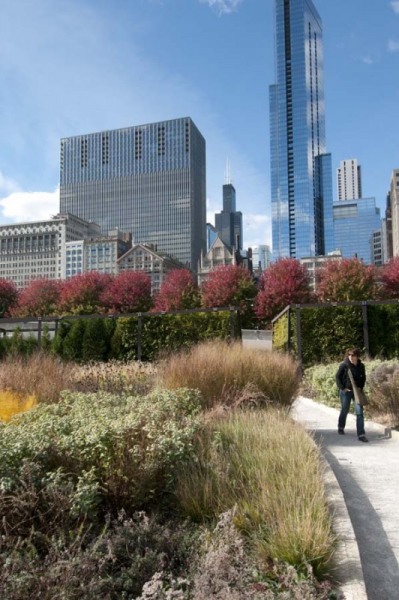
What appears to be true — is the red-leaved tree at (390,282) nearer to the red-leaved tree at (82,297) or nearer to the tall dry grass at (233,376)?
the red-leaved tree at (82,297)

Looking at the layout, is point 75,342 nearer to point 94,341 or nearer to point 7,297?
point 94,341

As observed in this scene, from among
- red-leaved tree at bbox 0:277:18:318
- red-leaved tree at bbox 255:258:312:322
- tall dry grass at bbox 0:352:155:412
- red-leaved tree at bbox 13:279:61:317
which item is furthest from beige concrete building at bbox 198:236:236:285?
tall dry grass at bbox 0:352:155:412

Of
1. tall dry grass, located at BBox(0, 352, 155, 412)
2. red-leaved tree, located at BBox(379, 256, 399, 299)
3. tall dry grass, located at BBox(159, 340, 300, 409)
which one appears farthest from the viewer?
red-leaved tree, located at BBox(379, 256, 399, 299)

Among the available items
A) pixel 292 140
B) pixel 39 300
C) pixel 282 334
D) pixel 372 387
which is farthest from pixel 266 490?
pixel 292 140

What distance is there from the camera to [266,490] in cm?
366

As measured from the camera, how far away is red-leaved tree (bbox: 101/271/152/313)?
145 ft

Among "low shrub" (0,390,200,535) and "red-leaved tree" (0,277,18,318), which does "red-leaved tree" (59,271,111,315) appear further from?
"low shrub" (0,390,200,535)

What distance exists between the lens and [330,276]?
38.6m

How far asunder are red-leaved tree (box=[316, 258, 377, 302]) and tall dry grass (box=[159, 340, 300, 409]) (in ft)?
98.0

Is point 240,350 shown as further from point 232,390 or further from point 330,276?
point 330,276

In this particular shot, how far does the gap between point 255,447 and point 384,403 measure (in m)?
4.97

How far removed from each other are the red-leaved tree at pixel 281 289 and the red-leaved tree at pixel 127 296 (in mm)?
11072

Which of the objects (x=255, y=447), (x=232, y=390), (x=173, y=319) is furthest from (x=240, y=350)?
(x=173, y=319)

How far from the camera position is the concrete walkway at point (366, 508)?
3.17 meters
